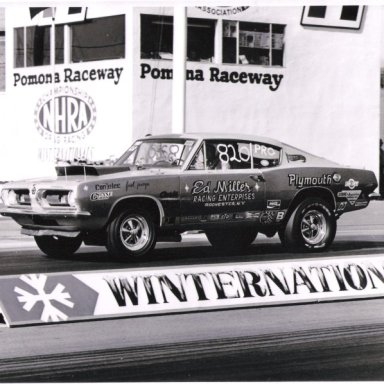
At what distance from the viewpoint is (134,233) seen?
661 centimetres

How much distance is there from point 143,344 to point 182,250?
0.98m

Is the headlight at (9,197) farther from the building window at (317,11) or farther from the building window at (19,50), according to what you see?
the building window at (19,50)

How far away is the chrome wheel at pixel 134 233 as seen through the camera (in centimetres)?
648

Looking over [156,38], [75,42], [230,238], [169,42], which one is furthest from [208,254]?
[156,38]

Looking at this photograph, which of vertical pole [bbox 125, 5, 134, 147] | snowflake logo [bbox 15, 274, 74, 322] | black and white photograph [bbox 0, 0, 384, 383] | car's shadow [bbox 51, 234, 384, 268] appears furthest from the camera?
vertical pole [bbox 125, 5, 134, 147]

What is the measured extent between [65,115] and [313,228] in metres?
2.03

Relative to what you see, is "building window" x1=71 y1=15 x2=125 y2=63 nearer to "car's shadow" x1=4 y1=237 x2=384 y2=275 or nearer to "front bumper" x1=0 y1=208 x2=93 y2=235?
"front bumper" x1=0 y1=208 x2=93 y2=235

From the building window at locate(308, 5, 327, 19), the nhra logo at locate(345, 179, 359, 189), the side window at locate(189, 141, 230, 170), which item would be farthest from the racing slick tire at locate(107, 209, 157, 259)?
the building window at locate(308, 5, 327, 19)

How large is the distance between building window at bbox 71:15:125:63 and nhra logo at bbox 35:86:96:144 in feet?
1.93

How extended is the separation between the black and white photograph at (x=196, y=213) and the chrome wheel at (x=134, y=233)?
0.05 ft

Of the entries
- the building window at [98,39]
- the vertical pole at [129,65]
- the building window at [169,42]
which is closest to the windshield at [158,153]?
the vertical pole at [129,65]

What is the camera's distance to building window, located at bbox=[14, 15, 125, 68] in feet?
26.2

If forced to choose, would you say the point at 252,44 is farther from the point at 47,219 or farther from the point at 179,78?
Result: the point at 47,219

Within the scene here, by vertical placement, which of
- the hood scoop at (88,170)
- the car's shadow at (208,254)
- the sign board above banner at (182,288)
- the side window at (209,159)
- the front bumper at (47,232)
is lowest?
the sign board above banner at (182,288)
